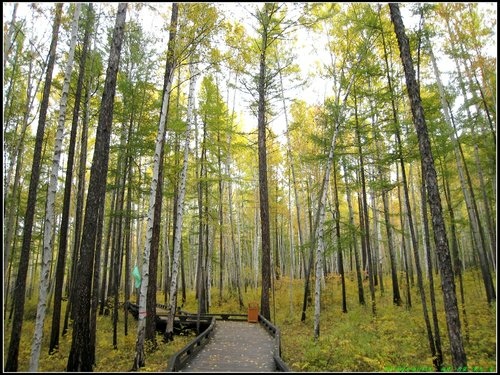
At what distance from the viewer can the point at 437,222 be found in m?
6.52

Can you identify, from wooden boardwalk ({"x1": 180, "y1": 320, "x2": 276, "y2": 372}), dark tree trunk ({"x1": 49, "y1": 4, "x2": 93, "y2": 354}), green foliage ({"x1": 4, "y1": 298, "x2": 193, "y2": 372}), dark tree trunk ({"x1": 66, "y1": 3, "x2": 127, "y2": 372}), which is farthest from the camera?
dark tree trunk ({"x1": 49, "y1": 4, "x2": 93, "y2": 354})

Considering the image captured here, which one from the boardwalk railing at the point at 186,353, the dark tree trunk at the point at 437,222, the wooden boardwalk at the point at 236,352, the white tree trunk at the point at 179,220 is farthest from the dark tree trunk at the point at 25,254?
the dark tree trunk at the point at 437,222

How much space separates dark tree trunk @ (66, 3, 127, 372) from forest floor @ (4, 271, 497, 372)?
1.60 metres

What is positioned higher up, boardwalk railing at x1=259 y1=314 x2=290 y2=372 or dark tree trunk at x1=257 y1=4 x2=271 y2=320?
dark tree trunk at x1=257 y1=4 x2=271 y2=320

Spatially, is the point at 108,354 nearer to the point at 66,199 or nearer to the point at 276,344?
the point at 66,199

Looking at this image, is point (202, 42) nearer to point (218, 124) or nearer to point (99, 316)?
point (218, 124)

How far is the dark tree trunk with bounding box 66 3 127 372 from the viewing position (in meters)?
7.32

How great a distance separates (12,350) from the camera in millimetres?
8922

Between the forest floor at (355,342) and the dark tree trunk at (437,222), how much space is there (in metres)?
1.32

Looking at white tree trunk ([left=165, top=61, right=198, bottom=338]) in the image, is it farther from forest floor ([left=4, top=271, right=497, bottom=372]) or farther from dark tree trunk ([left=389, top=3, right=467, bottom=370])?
dark tree trunk ([left=389, top=3, right=467, bottom=370])

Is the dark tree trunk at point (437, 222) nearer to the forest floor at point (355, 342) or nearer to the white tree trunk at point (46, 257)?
the forest floor at point (355, 342)

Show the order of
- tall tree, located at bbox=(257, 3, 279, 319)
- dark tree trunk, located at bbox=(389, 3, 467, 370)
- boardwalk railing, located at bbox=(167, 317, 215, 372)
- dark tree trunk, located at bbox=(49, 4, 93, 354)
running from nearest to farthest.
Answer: dark tree trunk, located at bbox=(389, 3, 467, 370)
boardwalk railing, located at bbox=(167, 317, 215, 372)
dark tree trunk, located at bbox=(49, 4, 93, 354)
tall tree, located at bbox=(257, 3, 279, 319)

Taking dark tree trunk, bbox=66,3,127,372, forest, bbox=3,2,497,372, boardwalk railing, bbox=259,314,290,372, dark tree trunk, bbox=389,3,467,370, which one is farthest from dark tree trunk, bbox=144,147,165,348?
dark tree trunk, bbox=389,3,467,370

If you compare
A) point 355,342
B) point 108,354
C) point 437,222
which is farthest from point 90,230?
point 355,342
